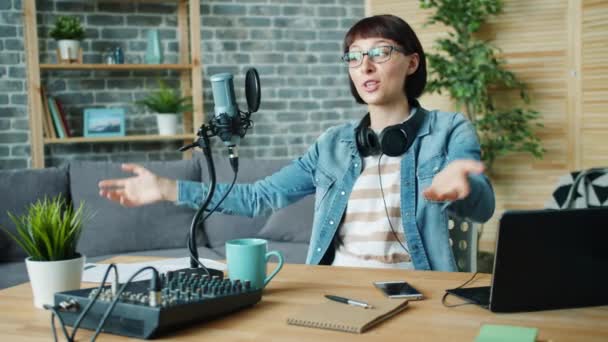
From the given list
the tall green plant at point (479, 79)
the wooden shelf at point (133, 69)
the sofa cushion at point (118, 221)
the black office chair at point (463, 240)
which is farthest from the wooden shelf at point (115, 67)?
the black office chair at point (463, 240)

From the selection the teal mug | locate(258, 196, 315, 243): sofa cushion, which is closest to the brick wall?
locate(258, 196, 315, 243): sofa cushion

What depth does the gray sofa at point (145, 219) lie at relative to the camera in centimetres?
304

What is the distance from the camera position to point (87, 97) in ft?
14.1

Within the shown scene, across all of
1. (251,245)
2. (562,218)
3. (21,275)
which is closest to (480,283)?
(562,218)

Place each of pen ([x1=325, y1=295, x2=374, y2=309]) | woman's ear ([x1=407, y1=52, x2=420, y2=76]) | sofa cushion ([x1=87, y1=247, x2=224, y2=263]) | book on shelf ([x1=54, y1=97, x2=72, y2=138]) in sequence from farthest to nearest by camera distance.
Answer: book on shelf ([x1=54, y1=97, x2=72, y2=138]), sofa cushion ([x1=87, y1=247, x2=224, y2=263]), woman's ear ([x1=407, y1=52, x2=420, y2=76]), pen ([x1=325, y1=295, x2=374, y2=309])

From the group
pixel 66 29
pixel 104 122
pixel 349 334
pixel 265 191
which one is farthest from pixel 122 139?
pixel 349 334

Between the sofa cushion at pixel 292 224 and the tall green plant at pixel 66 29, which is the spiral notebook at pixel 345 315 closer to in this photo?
the sofa cushion at pixel 292 224

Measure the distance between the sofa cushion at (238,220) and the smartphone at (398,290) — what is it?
197 centimetres

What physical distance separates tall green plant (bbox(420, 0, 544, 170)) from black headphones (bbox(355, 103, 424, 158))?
2093 mm

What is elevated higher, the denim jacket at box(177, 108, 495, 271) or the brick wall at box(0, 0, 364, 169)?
the brick wall at box(0, 0, 364, 169)

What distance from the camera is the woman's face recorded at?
1784mm

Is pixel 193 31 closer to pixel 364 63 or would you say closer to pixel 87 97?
pixel 87 97

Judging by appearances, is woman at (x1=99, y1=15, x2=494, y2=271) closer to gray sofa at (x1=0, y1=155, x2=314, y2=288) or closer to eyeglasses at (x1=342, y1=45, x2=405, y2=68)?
eyeglasses at (x1=342, y1=45, x2=405, y2=68)

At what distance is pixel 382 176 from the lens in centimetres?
182
